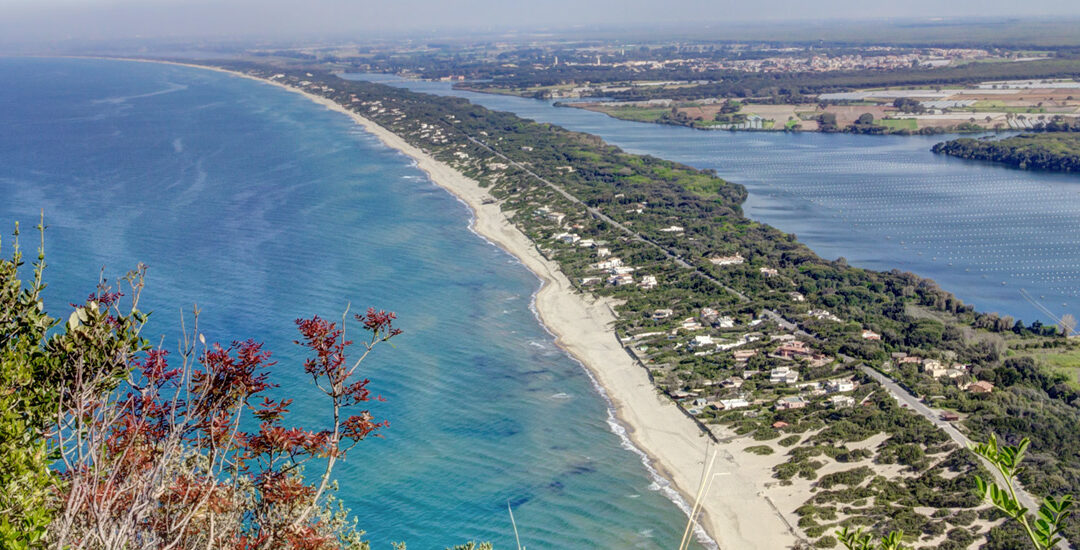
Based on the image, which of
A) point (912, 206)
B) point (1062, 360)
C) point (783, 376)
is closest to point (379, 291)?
point (783, 376)

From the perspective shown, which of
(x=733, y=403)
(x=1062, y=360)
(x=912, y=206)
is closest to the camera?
(x=733, y=403)

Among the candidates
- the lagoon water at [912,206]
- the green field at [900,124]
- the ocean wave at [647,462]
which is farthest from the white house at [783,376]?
the green field at [900,124]

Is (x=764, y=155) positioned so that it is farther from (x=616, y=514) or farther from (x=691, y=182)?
(x=616, y=514)

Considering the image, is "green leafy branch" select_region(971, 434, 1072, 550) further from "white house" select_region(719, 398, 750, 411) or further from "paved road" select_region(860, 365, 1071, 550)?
"white house" select_region(719, 398, 750, 411)

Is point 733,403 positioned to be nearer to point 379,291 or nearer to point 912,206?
point 379,291

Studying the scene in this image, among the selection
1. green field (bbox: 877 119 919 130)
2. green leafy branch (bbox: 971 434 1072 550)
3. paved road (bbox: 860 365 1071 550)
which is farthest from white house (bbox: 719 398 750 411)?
green field (bbox: 877 119 919 130)

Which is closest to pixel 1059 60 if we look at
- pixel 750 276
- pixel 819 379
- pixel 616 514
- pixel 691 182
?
pixel 691 182

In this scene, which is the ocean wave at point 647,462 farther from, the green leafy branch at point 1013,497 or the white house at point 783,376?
the green leafy branch at point 1013,497
